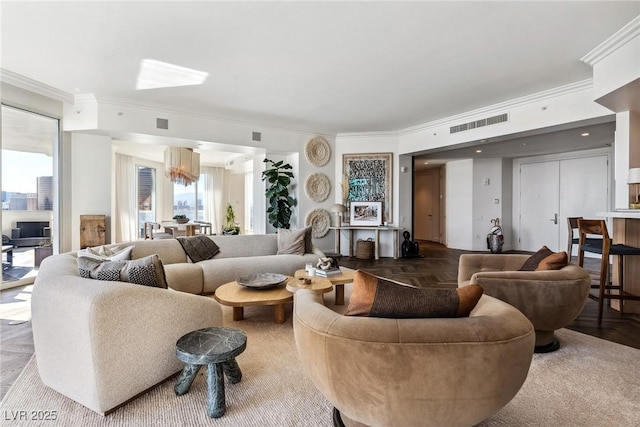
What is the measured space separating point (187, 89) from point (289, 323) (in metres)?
3.49

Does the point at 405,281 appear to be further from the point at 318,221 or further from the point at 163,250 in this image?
the point at 163,250

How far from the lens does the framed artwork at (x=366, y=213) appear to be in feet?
23.0

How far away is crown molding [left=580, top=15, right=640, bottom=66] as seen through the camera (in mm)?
2820

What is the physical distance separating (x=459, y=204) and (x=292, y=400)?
7.67 meters

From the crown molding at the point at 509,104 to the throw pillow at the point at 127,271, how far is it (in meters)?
5.31

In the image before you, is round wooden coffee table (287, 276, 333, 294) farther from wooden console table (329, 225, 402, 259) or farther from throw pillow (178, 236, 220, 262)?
wooden console table (329, 225, 402, 259)

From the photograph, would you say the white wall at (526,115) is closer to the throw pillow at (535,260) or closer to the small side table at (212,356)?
the throw pillow at (535,260)

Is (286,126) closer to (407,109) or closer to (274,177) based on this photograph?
(274,177)

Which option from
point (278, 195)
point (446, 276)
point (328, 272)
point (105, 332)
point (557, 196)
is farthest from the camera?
point (557, 196)

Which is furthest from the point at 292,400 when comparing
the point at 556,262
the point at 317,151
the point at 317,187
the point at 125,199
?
the point at 125,199

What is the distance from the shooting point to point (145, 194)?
8.83 meters

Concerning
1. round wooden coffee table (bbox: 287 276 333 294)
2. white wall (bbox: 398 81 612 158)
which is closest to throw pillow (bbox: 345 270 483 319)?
round wooden coffee table (bbox: 287 276 333 294)

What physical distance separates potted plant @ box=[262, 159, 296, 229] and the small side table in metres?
4.60

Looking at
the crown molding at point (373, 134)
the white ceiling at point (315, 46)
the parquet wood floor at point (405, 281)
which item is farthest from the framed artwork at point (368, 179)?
the white ceiling at point (315, 46)
